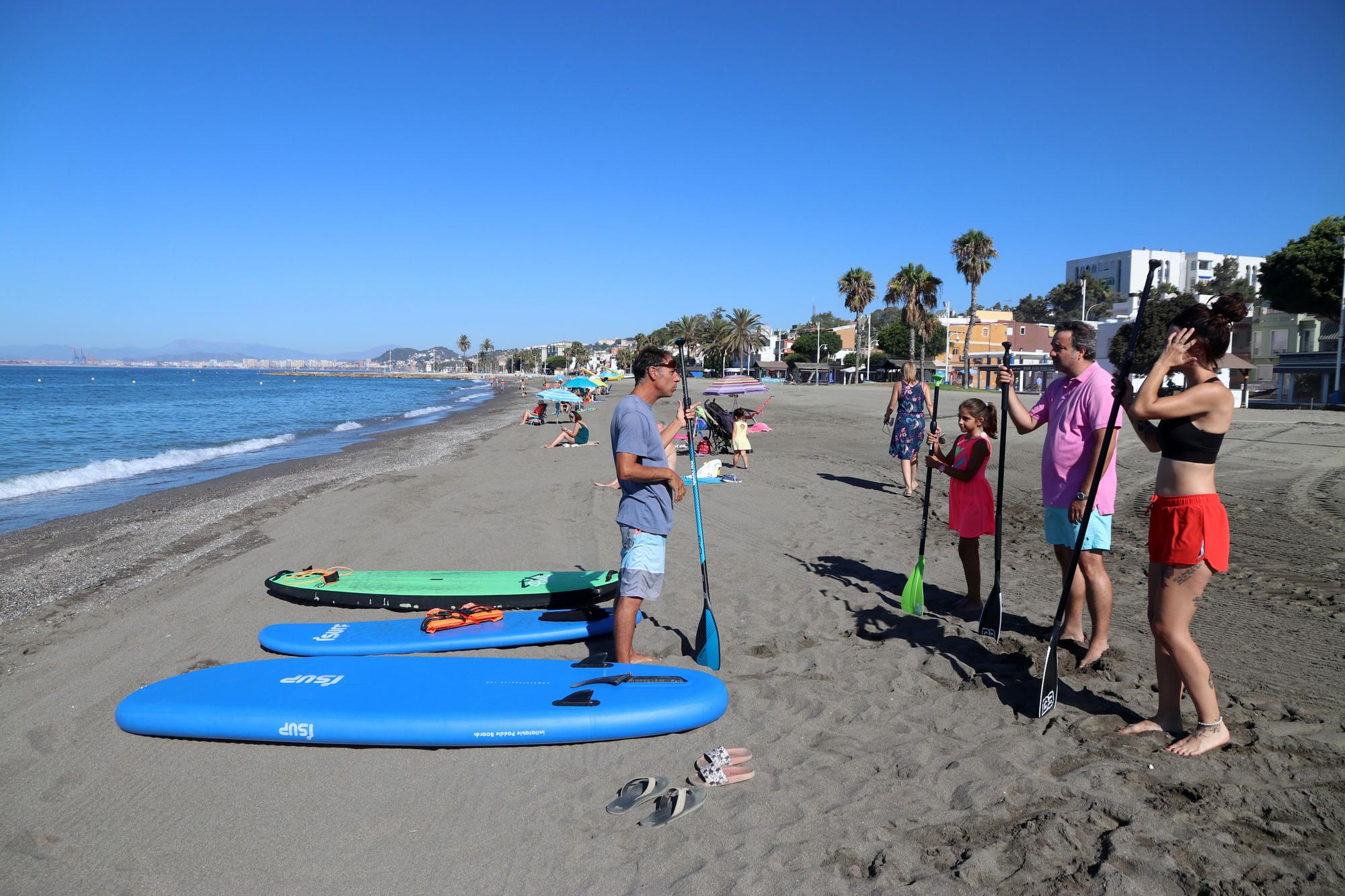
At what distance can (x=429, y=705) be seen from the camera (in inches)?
147

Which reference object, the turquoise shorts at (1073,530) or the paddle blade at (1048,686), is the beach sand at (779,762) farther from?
the turquoise shorts at (1073,530)

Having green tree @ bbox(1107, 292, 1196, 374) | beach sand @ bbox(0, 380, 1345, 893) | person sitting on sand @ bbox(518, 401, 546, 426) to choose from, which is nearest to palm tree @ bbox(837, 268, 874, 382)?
green tree @ bbox(1107, 292, 1196, 374)

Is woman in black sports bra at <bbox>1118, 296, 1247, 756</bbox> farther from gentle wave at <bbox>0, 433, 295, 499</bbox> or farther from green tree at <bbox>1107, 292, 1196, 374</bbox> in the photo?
green tree at <bbox>1107, 292, 1196, 374</bbox>

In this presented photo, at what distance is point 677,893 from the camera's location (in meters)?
2.58

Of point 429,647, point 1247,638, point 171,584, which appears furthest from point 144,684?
point 1247,638

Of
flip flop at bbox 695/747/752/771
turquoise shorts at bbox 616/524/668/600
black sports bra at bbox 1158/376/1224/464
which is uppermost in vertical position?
black sports bra at bbox 1158/376/1224/464

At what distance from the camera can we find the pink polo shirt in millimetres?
3984

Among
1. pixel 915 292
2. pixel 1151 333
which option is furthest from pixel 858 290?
pixel 1151 333

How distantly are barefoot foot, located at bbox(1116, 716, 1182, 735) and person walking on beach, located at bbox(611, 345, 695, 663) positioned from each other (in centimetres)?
243

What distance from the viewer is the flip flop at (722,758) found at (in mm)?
3330

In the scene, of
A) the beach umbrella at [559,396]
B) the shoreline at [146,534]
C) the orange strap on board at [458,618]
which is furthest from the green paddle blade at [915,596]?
the beach umbrella at [559,396]

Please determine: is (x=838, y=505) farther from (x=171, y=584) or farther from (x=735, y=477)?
(x=171, y=584)

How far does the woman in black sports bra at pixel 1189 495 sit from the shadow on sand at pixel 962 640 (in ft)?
1.78

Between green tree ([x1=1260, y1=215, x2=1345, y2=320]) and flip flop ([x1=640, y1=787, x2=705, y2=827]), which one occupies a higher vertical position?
green tree ([x1=1260, y1=215, x2=1345, y2=320])
